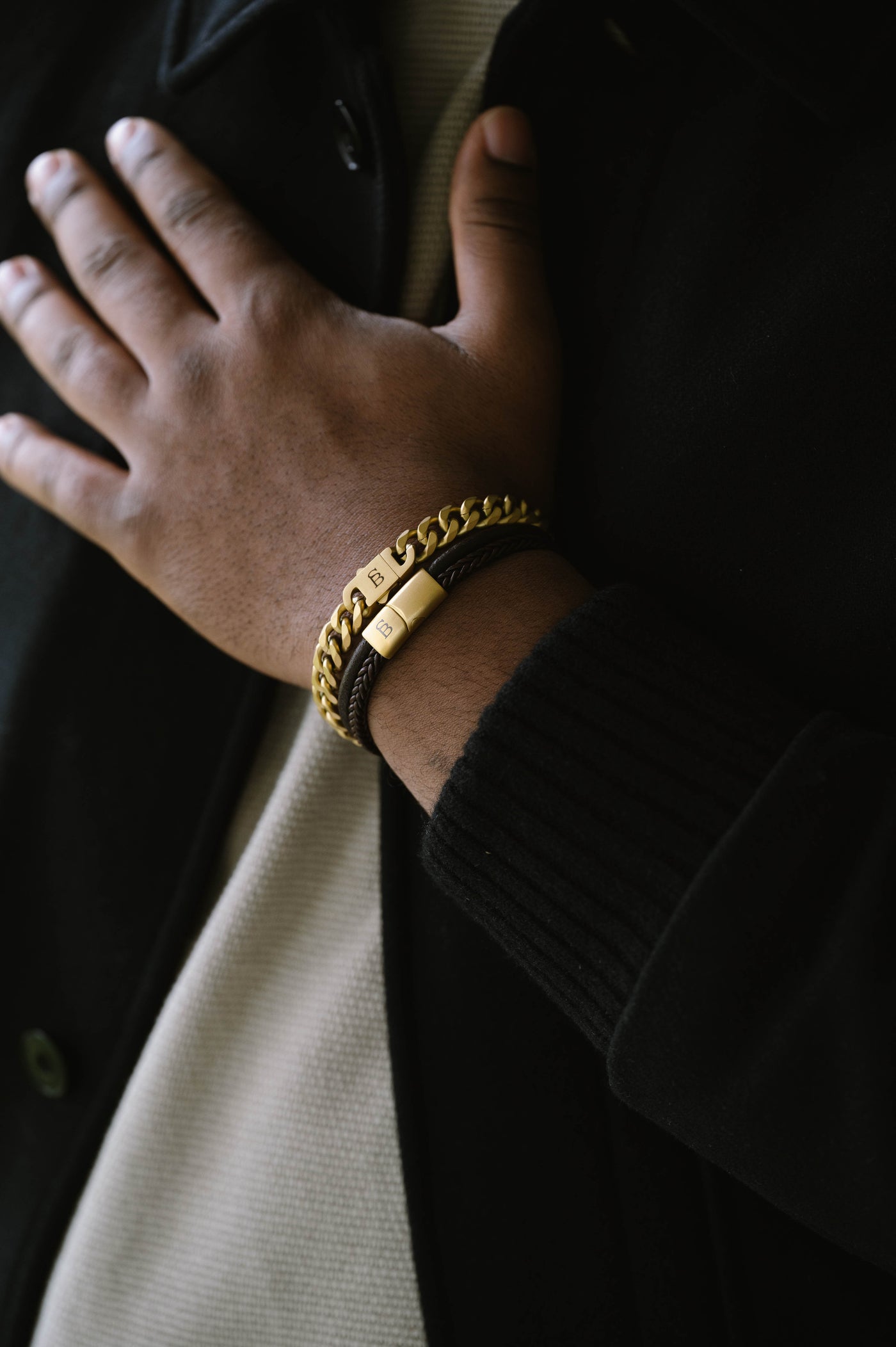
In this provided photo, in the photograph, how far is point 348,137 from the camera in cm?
71

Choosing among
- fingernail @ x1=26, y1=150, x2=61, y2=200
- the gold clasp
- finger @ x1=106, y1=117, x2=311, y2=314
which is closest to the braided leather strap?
the gold clasp

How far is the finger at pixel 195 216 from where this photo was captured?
73 centimetres

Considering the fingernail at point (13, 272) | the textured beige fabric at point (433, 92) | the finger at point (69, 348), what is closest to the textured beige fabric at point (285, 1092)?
the textured beige fabric at point (433, 92)

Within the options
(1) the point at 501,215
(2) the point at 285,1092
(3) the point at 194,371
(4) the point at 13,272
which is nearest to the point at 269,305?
(3) the point at 194,371

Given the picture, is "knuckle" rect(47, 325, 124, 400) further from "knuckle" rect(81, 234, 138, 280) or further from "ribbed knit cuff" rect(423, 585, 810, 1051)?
"ribbed knit cuff" rect(423, 585, 810, 1051)

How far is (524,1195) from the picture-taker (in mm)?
699

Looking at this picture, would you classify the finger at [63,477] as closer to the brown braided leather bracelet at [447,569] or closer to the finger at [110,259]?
the finger at [110,259]

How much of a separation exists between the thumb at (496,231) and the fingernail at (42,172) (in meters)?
0.34

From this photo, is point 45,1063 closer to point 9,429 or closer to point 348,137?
point 9,429

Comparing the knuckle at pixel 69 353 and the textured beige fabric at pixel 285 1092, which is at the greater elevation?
the knuckle at pixel 69 353

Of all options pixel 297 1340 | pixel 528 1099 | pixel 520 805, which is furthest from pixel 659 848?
pixel 297 1340

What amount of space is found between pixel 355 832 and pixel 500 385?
351 millimetres

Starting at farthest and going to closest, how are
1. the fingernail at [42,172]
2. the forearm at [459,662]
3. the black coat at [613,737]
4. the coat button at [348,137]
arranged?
the fingernail at [42,172], the coat button at [348,137], the forearm at [459,662], the black coat at [613,737]

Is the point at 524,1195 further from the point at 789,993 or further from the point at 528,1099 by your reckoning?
the point at 789,993
